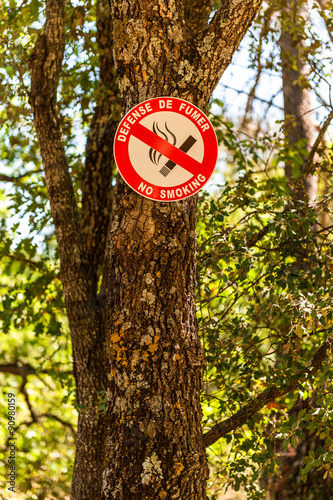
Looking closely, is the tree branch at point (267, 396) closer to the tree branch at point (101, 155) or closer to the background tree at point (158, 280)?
the background tree at point (158, 280)

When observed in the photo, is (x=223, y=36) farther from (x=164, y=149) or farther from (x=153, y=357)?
(x=153, y=357)

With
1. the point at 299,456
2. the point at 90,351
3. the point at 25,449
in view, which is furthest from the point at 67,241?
the point at 25,449

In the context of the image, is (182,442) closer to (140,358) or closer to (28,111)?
(140,358)

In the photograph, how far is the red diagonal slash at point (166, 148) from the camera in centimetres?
212

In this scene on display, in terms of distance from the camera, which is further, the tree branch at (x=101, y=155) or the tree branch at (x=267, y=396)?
the tree branch at (x=101, y=155)

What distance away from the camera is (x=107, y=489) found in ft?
6.61

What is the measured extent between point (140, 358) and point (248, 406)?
1.43m

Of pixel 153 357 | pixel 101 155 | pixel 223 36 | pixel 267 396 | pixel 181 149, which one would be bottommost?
pixel 153 357

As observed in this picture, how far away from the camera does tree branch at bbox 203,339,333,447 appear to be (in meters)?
3.00

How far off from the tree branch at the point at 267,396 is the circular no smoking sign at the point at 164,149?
4.50 ft

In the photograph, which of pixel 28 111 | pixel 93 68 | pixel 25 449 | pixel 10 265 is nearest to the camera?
pixel 28 111

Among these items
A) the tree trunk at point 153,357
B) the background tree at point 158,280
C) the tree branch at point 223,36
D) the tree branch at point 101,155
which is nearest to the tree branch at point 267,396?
the background tree at point 158,280

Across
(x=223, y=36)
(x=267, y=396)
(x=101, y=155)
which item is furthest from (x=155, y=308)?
(x=101, y=155)

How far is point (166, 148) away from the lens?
212 centimetres
